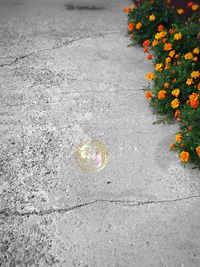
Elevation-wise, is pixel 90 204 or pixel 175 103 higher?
pixel 175 103

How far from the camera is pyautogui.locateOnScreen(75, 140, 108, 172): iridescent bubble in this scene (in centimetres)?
267

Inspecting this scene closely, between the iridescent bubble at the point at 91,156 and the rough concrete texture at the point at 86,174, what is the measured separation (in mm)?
73

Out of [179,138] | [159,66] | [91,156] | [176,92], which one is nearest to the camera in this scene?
[179,138]

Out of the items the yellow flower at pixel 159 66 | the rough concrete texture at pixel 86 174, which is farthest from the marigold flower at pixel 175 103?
the yellow flower at pixel 159 66

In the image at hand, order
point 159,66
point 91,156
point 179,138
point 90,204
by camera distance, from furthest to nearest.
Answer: point 159,66 < point 91,156 < point 179,138 < point 90,204

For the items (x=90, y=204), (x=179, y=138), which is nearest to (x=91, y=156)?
(x=90, y=204)

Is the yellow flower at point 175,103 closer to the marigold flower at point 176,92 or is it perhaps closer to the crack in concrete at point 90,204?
the marigold flower at point 176,92

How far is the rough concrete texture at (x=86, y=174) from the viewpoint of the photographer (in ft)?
7.02

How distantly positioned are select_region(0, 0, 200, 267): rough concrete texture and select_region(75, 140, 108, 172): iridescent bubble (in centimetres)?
7

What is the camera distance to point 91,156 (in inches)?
109

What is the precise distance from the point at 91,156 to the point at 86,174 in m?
0.23

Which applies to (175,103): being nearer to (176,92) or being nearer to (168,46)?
(176,92)

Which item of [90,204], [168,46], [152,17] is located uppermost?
[152,17]

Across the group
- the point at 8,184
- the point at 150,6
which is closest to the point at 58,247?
the point at 8,184
